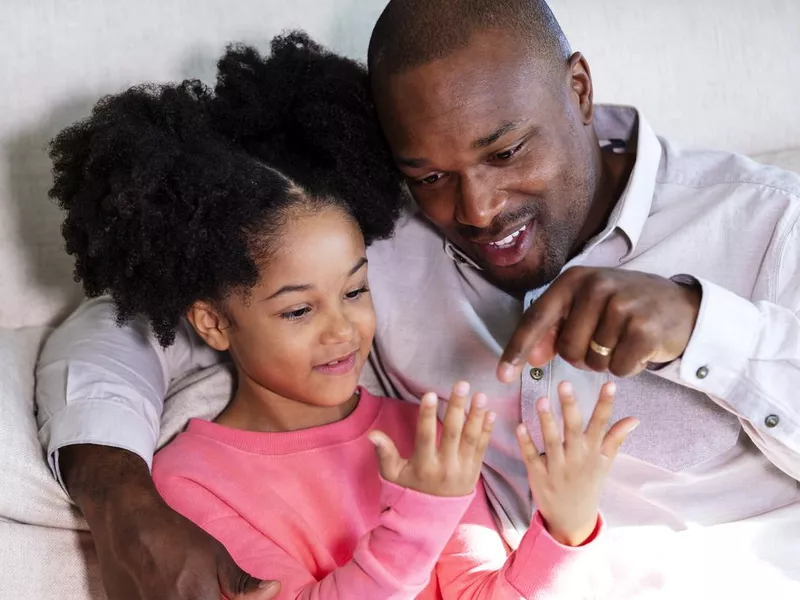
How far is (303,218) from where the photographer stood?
124 cm

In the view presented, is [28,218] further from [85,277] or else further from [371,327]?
[371,327]

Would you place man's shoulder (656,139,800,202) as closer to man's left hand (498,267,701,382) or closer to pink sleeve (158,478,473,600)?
man's left hand (498,267,701,382)

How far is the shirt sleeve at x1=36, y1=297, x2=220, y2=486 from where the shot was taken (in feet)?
4.10

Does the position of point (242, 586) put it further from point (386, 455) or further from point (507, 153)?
point (507, 153)

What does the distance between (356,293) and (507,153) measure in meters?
0.28

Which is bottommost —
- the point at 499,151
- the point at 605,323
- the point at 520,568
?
the point at 520,568

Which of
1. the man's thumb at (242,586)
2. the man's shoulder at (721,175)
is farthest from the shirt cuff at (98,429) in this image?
the man's shoulder at (721,175)

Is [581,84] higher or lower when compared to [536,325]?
higher

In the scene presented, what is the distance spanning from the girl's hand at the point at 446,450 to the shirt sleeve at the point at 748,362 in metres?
0.26

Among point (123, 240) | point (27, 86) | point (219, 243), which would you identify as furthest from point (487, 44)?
point (27, 86)

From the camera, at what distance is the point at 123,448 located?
123 cm

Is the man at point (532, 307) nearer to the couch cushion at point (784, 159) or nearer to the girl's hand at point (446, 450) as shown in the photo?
the girl's hand at point (446, 450)

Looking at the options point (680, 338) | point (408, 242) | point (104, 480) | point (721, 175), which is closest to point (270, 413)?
point (104, 480)

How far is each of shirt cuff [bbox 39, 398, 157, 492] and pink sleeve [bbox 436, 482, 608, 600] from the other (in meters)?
0.44
